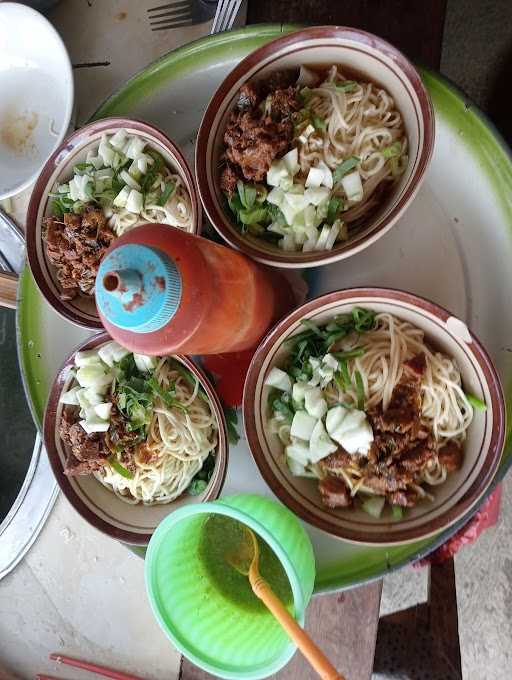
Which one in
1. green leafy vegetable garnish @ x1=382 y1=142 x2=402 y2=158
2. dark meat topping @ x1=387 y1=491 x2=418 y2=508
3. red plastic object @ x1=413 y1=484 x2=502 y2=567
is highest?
green leafy vegetable garnish @ x1=382 y1=142 x2=402 y2=158

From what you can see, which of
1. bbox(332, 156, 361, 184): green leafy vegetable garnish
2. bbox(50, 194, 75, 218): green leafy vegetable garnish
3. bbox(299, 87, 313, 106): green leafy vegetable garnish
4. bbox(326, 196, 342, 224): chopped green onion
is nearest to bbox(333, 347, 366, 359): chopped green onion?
bbox(326, 196, 342, 224): chopped green onion

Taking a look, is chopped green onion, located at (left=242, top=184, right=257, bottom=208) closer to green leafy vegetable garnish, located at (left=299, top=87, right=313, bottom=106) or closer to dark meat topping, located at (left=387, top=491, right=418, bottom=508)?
green leafy vegetable garnish, located at (left=299, top=87, right=313, bottom=106)

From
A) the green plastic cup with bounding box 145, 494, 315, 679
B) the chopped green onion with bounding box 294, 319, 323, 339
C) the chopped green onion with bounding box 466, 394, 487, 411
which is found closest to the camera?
the green plastic cup with bounding box 145, 494, 315, 679

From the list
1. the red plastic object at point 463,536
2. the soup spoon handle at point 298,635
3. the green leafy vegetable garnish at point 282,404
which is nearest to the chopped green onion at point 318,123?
the green leafy vegetable garnish at point 282,404

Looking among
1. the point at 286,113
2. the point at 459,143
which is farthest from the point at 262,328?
the point at 459,143

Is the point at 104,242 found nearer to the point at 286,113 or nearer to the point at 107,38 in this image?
the point at 286,113

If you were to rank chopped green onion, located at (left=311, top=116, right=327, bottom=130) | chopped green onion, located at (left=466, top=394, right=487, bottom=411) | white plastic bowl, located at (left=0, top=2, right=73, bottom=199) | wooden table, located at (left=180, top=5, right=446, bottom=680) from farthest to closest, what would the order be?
white plastic bowl, located at (left=0, top=2, right=73, bottom=199) < wooden table, located at (left=180, top=5, right=446, bottom=680) < chopped green onion, located at (left=311, top=116, right=327, bottom=130) < chopped green onion, located at (left=466, top=394, right=487, bottom=411)

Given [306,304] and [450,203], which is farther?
[450,203]
